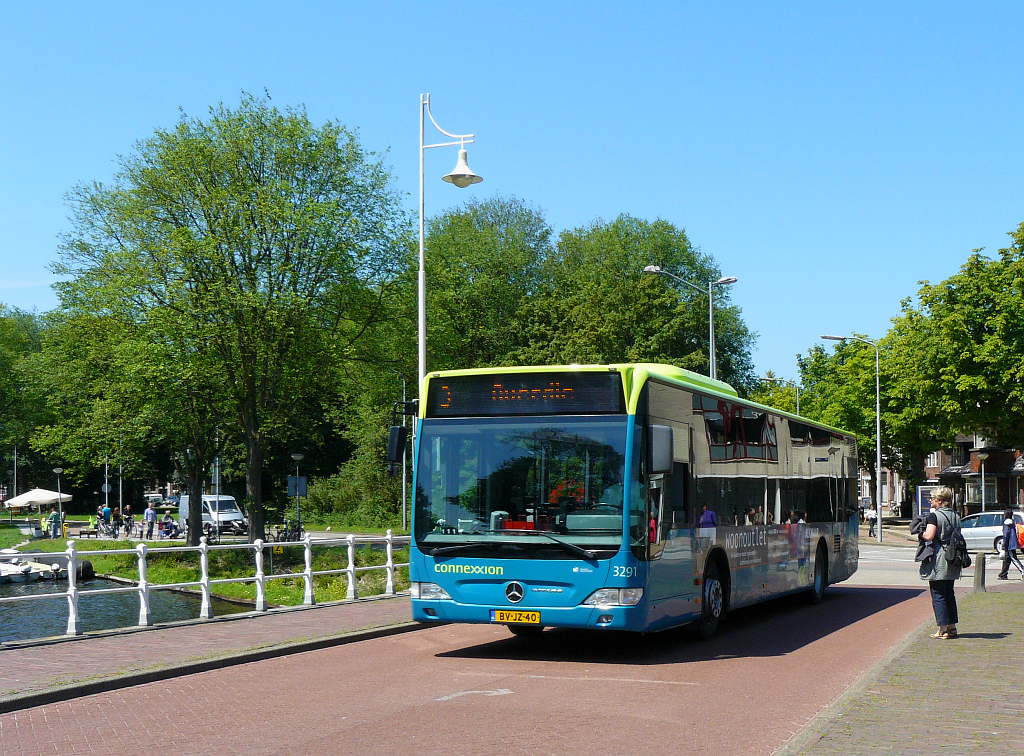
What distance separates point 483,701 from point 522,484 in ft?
9.28

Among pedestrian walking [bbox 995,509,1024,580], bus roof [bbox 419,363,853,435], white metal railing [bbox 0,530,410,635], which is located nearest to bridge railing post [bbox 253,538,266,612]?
white metal railing [bbox 0,530,410,635]

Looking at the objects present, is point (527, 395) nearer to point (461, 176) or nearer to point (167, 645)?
point (167, 645)

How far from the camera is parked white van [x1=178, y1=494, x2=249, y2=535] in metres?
58.0

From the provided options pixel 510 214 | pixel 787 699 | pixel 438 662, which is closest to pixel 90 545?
pixel 510 214

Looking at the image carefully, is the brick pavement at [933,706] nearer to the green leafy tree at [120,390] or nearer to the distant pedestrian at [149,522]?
the green leafy tree at [120,390]

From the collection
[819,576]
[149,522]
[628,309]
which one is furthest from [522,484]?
[149,522]

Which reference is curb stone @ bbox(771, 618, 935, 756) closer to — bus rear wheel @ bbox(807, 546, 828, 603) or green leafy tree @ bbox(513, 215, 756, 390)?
bus rear wheel @ bbox(807, 546, 828, 603)

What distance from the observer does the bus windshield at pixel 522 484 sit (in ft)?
35.6

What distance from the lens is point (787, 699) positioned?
8.77 meters

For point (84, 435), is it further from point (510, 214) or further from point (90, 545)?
point (510, 214)

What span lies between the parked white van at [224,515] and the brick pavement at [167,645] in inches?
1711

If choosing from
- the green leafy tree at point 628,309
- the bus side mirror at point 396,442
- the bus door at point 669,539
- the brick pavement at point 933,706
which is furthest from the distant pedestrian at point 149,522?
the brick pavement at point 933,706

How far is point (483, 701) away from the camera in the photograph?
28.2ft

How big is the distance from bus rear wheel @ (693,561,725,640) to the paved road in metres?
0.20
